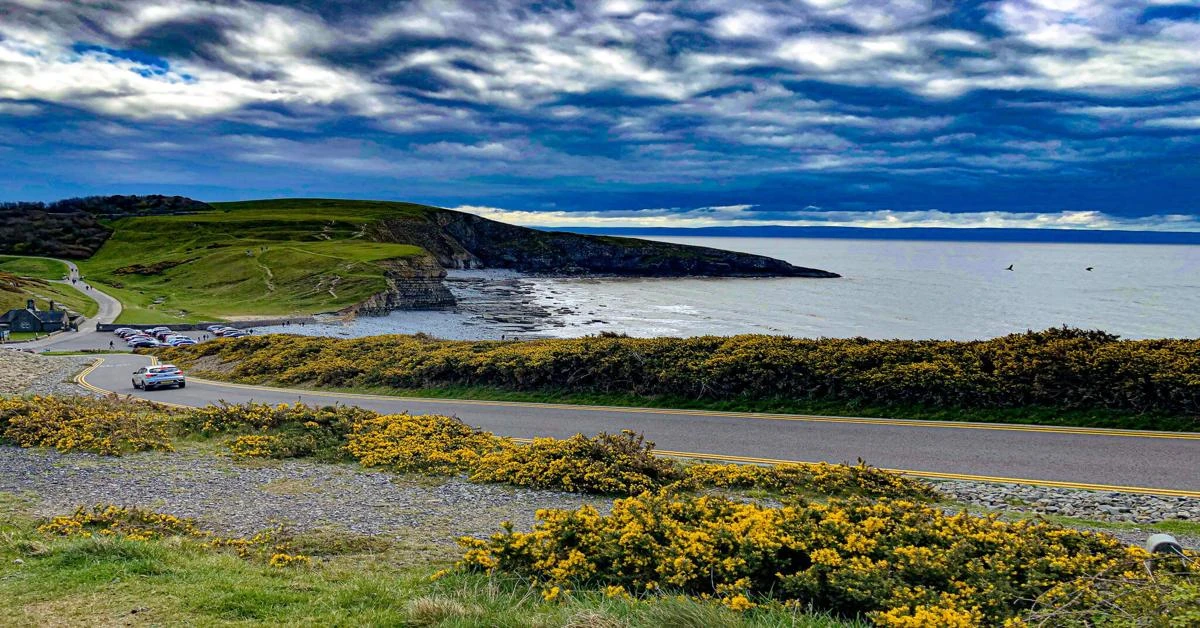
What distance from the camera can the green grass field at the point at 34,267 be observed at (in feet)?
381

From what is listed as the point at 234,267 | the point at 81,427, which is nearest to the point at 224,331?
the point at 234,267

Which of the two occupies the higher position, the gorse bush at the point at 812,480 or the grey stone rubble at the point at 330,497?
the gorse bush at the point at 812,480

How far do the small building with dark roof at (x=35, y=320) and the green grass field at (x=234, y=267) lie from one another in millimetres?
5427

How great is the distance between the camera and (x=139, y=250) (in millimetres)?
145000

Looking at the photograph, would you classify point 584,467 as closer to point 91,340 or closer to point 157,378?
point 157,378

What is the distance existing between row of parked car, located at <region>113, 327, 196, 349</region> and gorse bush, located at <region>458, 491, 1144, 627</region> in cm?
5770

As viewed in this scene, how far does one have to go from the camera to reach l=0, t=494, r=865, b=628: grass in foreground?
5.55 meters

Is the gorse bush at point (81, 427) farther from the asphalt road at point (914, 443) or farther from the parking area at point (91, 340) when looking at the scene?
the parking area at point (91, 340)

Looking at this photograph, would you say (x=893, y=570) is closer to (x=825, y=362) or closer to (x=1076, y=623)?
(x=1076, y=623)

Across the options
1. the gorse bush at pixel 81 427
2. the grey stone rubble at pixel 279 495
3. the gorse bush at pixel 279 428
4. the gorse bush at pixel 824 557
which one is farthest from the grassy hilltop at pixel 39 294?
the gorse bush at pixel 824 557

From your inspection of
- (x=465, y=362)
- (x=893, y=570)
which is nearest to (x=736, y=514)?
(x=893, y=570)

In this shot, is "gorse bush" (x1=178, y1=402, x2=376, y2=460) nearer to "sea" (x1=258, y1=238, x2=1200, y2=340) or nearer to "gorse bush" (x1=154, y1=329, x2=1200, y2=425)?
"gorse bush" (x1=154, y1=329, x2=1200, y2=425)

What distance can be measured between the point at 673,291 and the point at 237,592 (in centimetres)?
11655

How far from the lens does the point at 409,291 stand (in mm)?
100125
